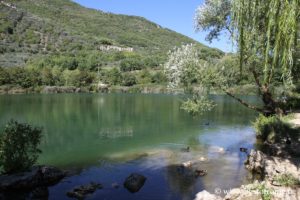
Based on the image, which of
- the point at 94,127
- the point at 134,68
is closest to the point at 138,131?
the point at 94,127

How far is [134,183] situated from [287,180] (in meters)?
7.56

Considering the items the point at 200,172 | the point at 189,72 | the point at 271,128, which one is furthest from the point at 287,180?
the point at 271,128

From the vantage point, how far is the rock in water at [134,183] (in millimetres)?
17516

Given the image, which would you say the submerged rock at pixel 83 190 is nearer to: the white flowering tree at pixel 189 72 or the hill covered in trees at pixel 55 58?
the white flowering tree at pixel 189 72

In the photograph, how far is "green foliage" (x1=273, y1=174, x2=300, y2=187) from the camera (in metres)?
12.9

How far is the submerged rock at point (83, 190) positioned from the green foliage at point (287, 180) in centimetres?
857

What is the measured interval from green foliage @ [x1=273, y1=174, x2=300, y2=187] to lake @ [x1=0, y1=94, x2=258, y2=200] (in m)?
4.23

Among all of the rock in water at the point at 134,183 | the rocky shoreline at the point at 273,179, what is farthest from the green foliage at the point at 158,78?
the rock in water at the point at 134,183

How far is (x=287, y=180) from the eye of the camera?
1325 cm

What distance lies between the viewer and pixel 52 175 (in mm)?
19062

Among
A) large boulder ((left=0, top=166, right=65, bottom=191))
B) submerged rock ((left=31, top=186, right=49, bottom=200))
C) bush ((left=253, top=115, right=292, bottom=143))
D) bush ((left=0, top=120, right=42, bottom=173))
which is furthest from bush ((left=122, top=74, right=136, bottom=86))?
submerged rock ((left=31, top=186, right=49, bottom=200))

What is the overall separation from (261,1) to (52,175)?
13818 mm

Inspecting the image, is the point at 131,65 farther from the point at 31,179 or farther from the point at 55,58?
the point at 31,179

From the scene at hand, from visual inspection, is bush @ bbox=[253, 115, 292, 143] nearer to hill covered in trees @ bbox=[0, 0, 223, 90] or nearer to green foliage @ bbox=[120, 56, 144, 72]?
hill covered in trees @ bbox=[0, 0, 223, 90]
